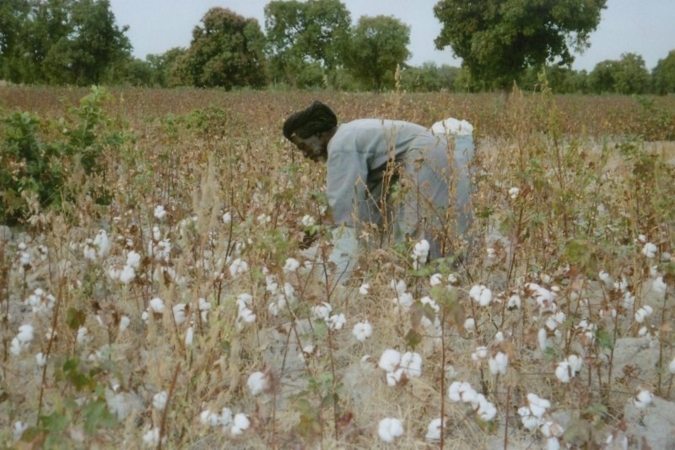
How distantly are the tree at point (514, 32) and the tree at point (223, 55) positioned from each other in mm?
23871

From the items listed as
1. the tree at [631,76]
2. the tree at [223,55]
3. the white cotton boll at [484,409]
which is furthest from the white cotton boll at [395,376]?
the tree at [631,76]

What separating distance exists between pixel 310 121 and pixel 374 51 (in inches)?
2548

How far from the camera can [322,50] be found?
70.1 meters

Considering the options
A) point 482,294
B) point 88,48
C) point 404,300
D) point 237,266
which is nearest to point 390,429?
point 482,294

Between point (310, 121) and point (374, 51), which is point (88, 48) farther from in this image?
point (310, 121)

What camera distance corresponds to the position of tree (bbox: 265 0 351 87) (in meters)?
66.4

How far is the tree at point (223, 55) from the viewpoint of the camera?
49.1 meters

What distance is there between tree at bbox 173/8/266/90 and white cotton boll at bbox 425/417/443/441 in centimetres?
4760

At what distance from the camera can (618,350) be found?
3.03m

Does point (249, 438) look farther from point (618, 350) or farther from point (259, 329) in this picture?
point (618, 350)

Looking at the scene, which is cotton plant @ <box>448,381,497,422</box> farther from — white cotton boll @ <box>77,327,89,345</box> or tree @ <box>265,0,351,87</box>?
tree @ <box>265,0,351,87</box>

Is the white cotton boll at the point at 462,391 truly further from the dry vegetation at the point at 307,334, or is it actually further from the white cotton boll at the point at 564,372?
the white cotton boll at the point at 564,372

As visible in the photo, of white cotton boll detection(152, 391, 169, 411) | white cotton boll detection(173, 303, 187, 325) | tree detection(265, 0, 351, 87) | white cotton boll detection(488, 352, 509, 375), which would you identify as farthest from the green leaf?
tree detection(265, 0, 351, 87)

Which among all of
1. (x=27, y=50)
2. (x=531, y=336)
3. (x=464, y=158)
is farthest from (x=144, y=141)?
(x=27, y=50)
